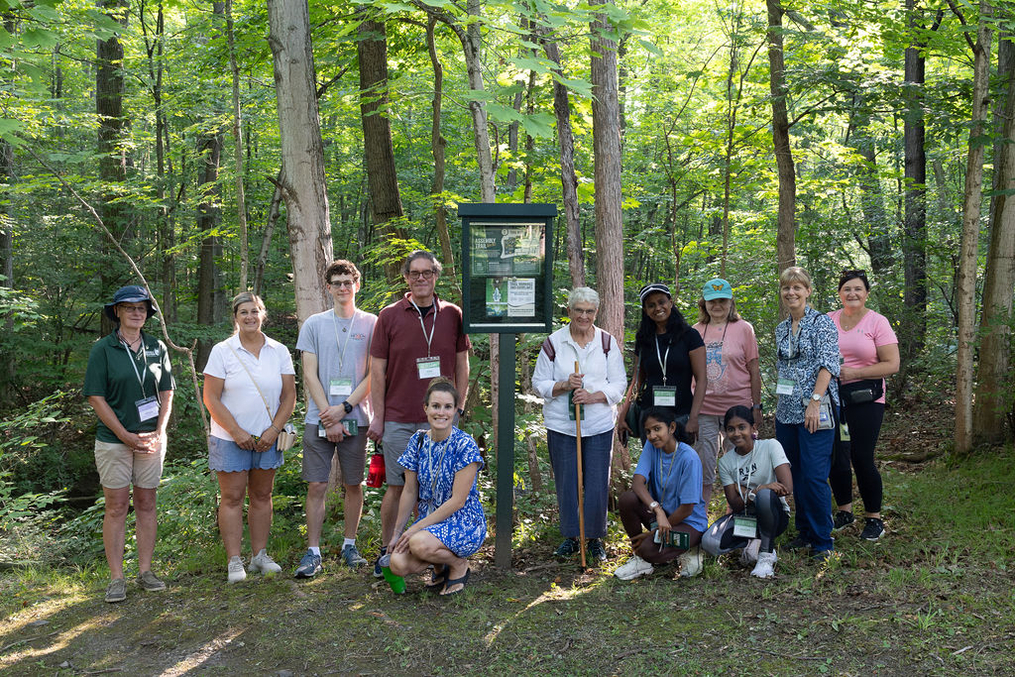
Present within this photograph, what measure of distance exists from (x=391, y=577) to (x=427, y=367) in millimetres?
1185

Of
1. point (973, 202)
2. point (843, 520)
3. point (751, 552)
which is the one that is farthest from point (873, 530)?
point (973, 202)

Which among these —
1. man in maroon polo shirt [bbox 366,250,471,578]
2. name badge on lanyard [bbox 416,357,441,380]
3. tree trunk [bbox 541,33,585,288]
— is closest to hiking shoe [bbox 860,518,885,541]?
tree trunk [bbox 541,33,585,288]

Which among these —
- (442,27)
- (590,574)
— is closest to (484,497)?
(590,574)

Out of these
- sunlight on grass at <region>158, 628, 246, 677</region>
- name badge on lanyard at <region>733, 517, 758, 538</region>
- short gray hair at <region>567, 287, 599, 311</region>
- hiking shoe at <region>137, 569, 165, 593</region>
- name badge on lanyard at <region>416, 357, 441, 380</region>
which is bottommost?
sunlight on grass at <region>158, 628, 246, 677</region>

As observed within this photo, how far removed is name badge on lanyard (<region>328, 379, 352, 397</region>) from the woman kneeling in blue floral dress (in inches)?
24.3

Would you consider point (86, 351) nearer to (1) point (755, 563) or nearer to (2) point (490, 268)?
(2) point (490, 268)

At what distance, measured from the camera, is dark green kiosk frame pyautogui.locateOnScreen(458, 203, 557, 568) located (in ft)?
14.1

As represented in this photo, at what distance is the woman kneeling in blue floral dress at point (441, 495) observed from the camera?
12.6 ft

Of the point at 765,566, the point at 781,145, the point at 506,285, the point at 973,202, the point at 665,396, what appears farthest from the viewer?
the point at 781,145

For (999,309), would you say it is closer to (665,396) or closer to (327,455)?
(665,396)

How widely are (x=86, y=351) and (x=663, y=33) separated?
10.4 meters

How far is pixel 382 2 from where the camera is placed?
4.05 meters

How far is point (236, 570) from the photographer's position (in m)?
4.38

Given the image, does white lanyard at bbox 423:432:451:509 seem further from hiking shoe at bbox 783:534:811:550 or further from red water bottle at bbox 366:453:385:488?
hiking shoe at bbox 783:534:811:550
